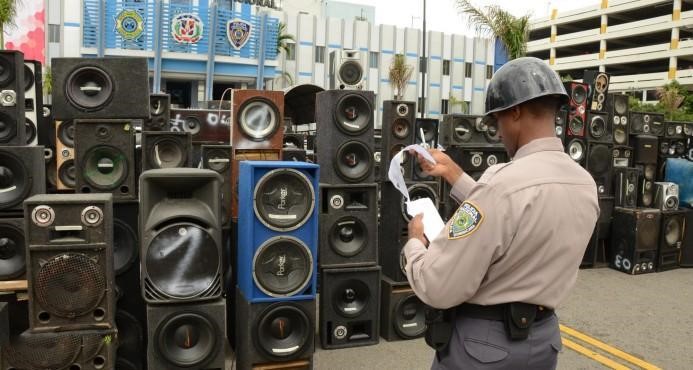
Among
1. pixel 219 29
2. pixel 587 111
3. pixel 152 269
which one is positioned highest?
pixel 219 29

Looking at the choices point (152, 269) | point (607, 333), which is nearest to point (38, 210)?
point (152, 269)

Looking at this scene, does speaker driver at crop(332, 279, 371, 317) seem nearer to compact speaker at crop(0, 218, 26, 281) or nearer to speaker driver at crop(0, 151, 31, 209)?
compact speaker at crop(0, 218, 26, 281)

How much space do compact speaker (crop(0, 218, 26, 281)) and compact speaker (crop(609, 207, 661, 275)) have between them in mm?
6657

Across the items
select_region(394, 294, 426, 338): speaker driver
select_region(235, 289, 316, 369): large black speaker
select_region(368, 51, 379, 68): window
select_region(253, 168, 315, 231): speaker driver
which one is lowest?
select_region(394, 294, 426, 338): speaker driver

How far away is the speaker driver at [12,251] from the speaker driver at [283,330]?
59.6 inches

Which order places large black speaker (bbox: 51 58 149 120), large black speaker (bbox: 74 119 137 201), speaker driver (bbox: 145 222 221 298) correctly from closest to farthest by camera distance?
speaker driver (bbox: 145 222 221 298) < large black speaker (bbox: 74 119 137 201) < large black speaker (bbox: 51 58 149 120)

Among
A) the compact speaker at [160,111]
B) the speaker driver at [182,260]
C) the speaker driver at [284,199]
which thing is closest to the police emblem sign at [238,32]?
the compact speaker at [160,111]

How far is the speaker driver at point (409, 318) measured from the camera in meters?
4.71

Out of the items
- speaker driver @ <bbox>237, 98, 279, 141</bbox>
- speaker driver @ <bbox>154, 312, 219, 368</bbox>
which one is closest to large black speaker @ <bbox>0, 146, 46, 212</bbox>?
speaker driver @ <bbox>154, 312, 219, 368</bbox>

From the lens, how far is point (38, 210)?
2.97m

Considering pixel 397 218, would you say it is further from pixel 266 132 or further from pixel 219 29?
pixel 219 29

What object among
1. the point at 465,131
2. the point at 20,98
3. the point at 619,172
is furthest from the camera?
the point at 619,172

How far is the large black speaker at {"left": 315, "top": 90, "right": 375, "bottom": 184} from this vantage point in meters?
4.52

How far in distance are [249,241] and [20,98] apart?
191cm
